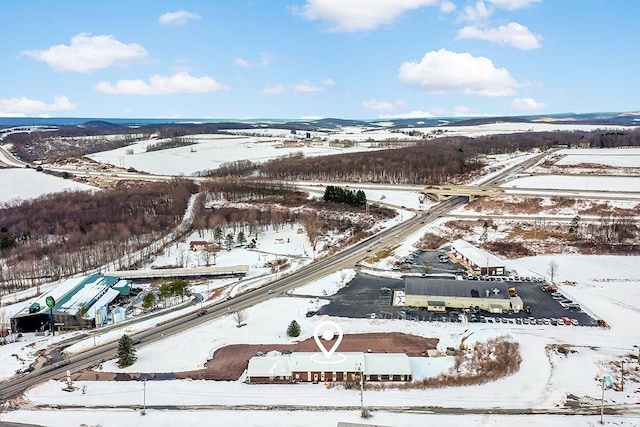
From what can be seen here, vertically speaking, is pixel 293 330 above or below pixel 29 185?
below

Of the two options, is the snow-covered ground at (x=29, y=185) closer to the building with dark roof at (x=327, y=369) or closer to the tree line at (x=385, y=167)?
the tree line at (x=385, y=167)

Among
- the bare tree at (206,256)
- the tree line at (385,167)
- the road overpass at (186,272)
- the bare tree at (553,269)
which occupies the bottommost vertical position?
the road overpass at (186,272)

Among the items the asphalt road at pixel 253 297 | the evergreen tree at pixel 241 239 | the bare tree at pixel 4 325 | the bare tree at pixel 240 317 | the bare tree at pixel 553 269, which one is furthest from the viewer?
the evergreen tree at pixel 241 239

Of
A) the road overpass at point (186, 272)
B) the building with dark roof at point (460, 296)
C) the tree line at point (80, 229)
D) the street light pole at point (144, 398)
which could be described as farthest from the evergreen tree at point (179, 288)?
Result: the building with dark roof at point (460, 296)

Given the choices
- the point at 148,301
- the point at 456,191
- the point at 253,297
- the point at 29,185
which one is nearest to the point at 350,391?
the point at 253,297

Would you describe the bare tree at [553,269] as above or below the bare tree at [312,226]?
below

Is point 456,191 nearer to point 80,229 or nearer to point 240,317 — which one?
point 240,317
